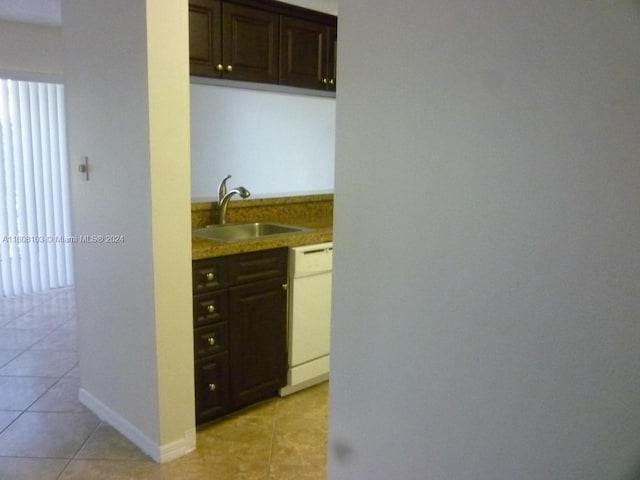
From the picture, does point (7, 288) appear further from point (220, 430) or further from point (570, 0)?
point (570, 0)

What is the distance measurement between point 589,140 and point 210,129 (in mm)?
4000

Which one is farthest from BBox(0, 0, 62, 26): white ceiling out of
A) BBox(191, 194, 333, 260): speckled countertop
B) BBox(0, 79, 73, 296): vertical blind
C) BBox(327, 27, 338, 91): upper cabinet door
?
BBox(191, 194, 333, 260): speckled countertop

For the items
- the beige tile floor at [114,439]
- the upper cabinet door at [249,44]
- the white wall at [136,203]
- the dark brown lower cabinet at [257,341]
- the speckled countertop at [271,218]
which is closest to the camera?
the white wall at [136,203]

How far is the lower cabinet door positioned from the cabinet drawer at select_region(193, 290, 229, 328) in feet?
0.63

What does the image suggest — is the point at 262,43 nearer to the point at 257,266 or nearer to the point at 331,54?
the point at 331,54

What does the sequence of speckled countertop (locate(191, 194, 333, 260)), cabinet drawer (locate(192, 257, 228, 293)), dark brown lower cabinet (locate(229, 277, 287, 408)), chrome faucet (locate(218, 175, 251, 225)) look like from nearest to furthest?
cabinet drawer (locate(192, 257, 228, 293)) < speckled countertop (locate(191, 194, 333, 260)) < dark brown lower cabinet (locate(229, 277, 287, 408)) < chrome faucet (locate(218, 175, 251, 225))

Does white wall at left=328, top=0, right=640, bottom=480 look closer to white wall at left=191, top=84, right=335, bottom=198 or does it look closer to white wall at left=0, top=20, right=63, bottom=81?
white wall at left=191, top=84, right=335, bottom=198

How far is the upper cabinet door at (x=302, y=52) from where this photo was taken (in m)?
3.09

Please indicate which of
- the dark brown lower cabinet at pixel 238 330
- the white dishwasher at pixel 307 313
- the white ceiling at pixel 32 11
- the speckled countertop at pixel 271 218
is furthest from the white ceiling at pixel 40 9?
the dark brown lower cabinet at pixel 238 330

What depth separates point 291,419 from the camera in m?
2.59

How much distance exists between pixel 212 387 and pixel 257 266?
2.08ft

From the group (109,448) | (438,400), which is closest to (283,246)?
(109,448)

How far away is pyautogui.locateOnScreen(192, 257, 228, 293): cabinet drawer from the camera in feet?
7.52

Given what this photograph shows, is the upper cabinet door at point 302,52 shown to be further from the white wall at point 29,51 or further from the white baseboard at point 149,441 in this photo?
the white wall at point 29,51
